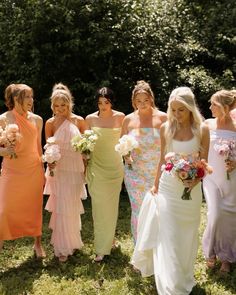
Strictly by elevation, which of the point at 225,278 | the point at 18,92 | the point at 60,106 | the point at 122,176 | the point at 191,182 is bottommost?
the point at 225,278

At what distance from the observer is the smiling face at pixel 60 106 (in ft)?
21.0

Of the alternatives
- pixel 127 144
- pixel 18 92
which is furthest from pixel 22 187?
pixel 127 144

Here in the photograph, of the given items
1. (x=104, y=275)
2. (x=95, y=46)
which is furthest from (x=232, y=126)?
(x=95, y=46)

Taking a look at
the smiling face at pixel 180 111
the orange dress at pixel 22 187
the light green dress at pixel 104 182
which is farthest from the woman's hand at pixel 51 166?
the smiling face at pixel 180 111

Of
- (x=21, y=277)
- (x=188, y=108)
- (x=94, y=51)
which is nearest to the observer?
(x=188, y=108)

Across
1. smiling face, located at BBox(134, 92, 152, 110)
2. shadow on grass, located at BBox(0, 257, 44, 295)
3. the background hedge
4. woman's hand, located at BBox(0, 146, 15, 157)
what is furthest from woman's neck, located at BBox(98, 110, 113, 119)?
the background hedge

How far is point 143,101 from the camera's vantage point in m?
6.25

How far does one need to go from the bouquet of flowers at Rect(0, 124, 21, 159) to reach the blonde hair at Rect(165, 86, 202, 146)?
2118mm

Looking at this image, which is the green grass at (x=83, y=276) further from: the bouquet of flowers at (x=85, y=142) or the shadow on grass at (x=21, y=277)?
the bouquet of flowers at (x=85, y=142)

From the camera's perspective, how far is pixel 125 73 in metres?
10.8

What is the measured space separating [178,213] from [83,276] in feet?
5.81

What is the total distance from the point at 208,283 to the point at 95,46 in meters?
6.20

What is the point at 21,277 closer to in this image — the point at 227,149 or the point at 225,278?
the point at 225,278

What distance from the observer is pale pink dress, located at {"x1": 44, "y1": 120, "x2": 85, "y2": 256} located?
6539mm
